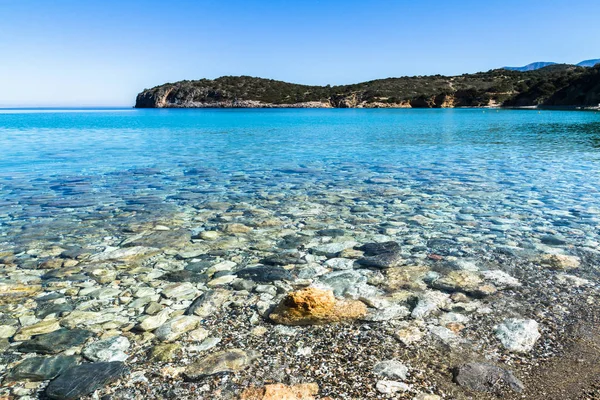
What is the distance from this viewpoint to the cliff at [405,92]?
99250 mm

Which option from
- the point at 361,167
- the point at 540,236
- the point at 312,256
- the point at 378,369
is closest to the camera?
the point at 378,369

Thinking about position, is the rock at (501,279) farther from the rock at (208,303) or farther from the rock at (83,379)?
the rock at (83,379)

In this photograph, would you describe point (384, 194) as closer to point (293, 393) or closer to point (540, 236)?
A: point (540, 236)

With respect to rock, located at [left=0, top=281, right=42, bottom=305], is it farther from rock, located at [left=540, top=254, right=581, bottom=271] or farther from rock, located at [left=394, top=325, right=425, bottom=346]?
rock, located at [left=540, top=254, right=581, bottom=271]

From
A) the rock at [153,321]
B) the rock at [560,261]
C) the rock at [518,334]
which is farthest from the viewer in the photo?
the rock at [560,261]

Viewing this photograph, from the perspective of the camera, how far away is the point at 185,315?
515 centimetres

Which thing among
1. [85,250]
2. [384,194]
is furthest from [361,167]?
[85,250]

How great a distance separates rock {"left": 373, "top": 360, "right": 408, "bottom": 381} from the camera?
387 centimetres

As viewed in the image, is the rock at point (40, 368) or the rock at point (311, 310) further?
the rock at point (311, 310)

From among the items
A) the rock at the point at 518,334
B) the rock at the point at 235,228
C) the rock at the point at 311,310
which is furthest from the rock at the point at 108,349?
the rock at the point at 235,228

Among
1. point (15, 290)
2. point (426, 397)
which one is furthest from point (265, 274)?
point (15, 290)

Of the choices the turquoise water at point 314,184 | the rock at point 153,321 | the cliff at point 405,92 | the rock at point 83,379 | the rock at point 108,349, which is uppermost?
the cliff at point 405,92

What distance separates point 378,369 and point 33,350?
3.40 m

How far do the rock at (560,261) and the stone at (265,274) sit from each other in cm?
390
